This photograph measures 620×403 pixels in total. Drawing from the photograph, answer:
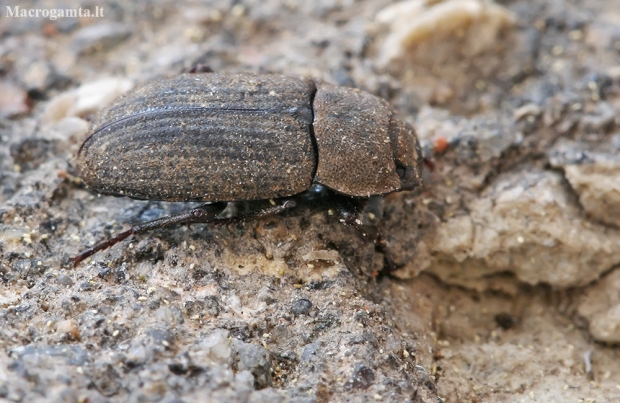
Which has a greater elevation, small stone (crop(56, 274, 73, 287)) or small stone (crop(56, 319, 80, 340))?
small stone (crop(56, 319, 80, 340))

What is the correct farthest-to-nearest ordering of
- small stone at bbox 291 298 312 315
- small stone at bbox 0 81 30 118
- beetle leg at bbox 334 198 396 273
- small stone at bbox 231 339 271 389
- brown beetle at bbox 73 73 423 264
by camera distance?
small stone at bbox 0 81 30 118 < beetle leg at bbox 334 198 396 273 < brown beetle at bbox 73 73 423 264 < small stone at bbox 291 298 312 315 < small stone at bbox 231 339 271 389

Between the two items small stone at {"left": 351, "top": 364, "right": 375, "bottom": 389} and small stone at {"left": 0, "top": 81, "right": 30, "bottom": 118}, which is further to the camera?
small stone at {"left": 0, "top": 81, "right": 30, "bottom": 118}

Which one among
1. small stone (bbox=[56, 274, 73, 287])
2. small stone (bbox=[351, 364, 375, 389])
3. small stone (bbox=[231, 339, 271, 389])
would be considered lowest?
small stone (bbox=[351, 364, 375, 389])

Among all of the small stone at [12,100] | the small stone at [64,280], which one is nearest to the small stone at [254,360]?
the small stone at [64,280]

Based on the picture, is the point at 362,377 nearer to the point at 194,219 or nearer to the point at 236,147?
the point at 194,219

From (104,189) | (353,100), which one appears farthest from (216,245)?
(353,100)

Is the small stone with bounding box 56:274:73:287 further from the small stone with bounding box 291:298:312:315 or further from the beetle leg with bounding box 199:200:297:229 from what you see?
the small stone with bounding box 291:298:312:315

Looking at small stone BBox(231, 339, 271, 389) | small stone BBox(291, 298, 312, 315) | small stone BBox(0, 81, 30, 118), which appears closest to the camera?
small stone BBox(231, 339, 271, 389)

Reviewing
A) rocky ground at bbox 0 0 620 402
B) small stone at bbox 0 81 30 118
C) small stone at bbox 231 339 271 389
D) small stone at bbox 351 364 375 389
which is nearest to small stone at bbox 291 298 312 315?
rocky ground at bbox 0 0 620 402
